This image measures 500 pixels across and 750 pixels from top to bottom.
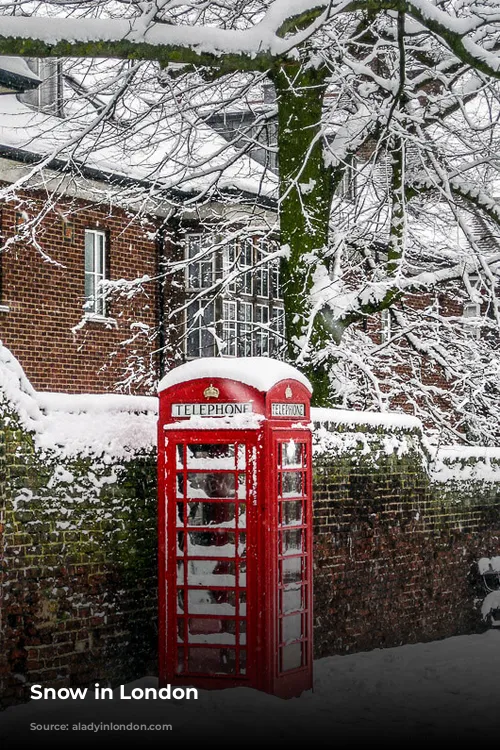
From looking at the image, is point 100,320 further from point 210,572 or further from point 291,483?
point 210,572

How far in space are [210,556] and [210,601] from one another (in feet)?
1.17

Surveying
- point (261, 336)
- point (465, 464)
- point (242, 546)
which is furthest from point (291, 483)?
point (261, 336)

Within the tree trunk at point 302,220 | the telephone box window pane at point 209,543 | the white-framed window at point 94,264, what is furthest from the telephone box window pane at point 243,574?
the white-framed window at point 94,264

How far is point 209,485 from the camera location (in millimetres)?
8281

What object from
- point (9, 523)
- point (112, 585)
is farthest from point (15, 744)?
point (112, 585)

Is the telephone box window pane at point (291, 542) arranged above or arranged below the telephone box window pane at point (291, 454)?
below

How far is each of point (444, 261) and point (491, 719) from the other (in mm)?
8640

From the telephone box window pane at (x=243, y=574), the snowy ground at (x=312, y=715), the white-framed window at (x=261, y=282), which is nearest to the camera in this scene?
the snowy ground at (x=312, y=715)

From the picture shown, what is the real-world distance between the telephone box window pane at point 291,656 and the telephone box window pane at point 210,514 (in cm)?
109

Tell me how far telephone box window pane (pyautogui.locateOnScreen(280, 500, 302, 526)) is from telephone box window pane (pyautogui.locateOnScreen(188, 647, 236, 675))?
3.40ft

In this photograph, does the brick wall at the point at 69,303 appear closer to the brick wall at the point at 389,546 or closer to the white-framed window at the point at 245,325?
the white-framed window at the point at 245,325

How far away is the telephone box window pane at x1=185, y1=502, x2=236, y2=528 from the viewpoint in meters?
8.29

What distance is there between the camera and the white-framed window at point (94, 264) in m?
18.7

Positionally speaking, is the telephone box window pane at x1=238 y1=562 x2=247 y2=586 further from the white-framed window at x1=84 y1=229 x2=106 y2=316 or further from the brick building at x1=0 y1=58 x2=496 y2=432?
the white-framed window at x1=84 y1=229 x2=106 y2=316
